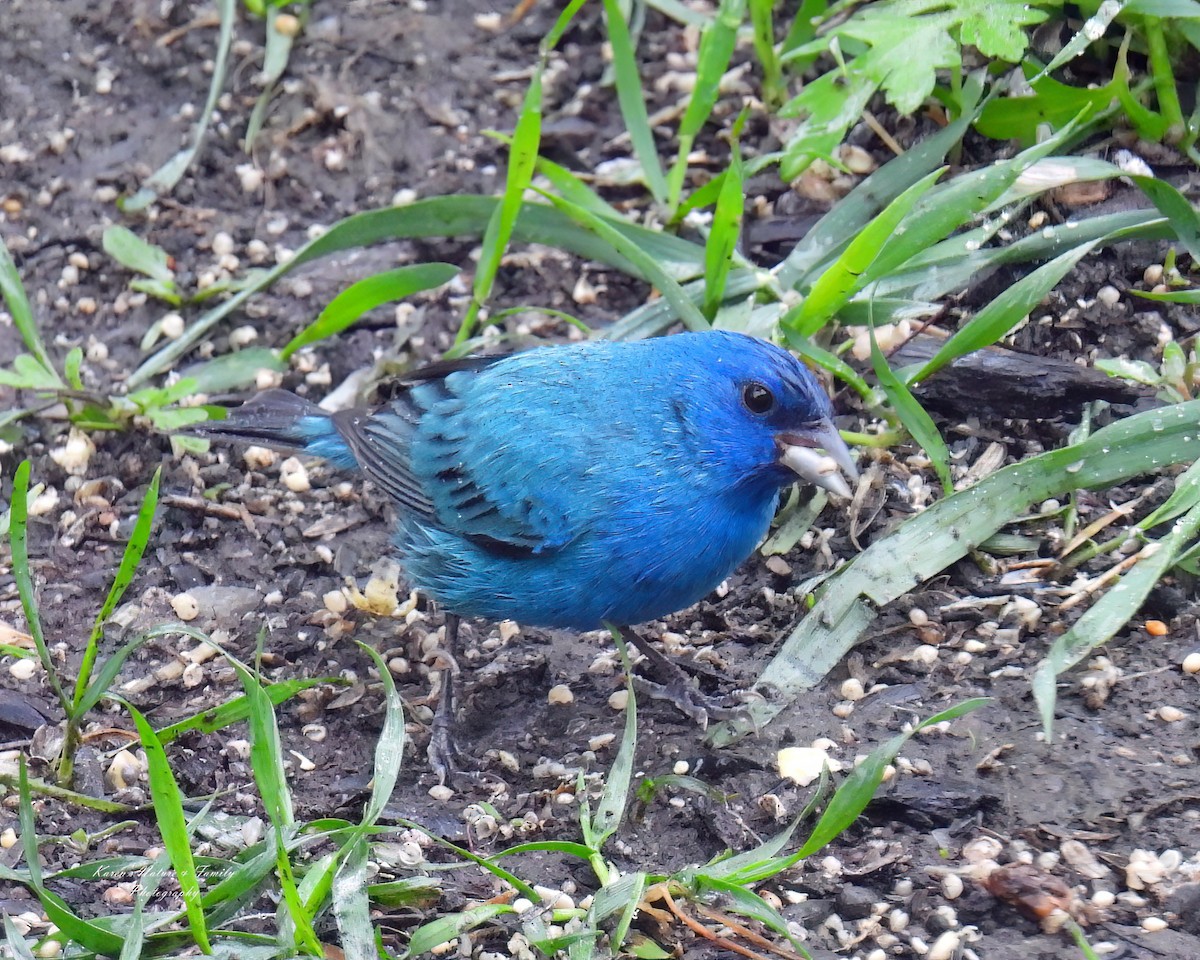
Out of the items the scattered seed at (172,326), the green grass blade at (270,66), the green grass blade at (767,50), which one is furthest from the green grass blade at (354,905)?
the green grass blade at (270,66)

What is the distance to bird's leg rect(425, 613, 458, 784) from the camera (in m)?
3.34

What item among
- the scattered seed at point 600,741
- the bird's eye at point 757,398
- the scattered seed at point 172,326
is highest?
the bird's eye at point 757,398

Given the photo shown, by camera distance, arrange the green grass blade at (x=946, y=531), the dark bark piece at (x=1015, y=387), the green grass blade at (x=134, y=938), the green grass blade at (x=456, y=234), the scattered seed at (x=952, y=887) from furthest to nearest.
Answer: the green grass blade at (x=456, y=234) → the dark bark piece at (x=1015, y=387) → the green grass blade at (x=946, y=531) → the scattered seed at (x=952, y=887) → the green grass blade at (x=134, y=938)

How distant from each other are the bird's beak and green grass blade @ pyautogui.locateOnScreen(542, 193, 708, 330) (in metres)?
0.77

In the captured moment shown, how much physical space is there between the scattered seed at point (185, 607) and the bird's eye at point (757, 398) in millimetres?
1559

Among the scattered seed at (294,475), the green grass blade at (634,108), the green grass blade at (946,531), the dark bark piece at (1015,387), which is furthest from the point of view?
the green grass blade at (634,108)

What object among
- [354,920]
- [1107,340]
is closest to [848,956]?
[354,920]

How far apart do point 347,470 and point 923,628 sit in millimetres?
1710

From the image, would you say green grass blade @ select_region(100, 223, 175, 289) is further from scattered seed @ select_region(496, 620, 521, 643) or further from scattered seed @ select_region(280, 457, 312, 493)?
scattered seed @ select_region(496, 620, 521, 643)

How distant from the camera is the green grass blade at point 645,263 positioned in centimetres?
392

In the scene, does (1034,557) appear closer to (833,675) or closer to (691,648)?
(833,675)

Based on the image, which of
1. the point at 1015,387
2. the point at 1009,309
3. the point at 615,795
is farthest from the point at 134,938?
the point at 1015,387

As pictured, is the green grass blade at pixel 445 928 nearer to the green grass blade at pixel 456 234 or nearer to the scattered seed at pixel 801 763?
the scattered seed at pixel 801 763

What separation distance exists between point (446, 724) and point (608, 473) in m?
0.73
